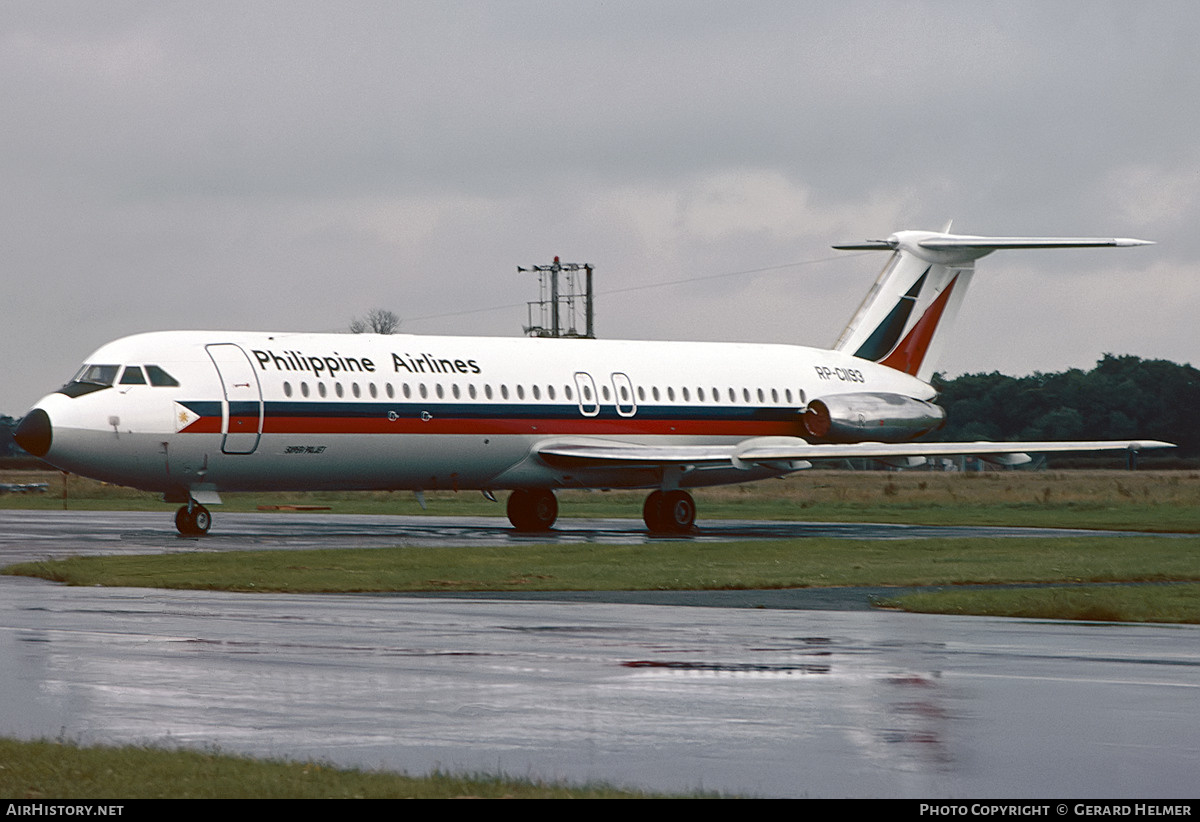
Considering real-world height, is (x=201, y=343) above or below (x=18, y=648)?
above

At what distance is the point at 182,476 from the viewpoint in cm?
3562

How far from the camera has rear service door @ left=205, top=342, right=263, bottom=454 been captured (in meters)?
35.7

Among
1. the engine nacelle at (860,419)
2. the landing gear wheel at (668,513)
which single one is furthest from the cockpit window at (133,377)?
the engine nacelle at (860,419)

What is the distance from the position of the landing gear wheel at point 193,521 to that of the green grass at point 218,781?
26.9 m

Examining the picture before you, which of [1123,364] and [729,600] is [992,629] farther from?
[1123,364]

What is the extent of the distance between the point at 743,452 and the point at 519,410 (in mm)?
5094

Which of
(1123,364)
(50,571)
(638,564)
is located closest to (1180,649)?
(638,564)

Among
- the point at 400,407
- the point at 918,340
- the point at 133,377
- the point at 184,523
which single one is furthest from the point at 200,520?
the point at 918,340

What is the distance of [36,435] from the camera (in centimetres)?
3441

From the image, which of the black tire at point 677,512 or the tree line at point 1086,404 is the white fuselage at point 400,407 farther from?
the tree line at point 1086,404

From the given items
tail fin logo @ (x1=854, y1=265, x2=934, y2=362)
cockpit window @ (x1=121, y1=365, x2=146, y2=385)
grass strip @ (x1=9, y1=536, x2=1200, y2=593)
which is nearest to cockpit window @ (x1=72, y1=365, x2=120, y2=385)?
cockpit window @ (x1=121, y1=365, x2=146, y2=385)

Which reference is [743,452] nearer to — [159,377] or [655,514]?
[655,514]

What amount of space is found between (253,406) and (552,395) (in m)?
7.83
